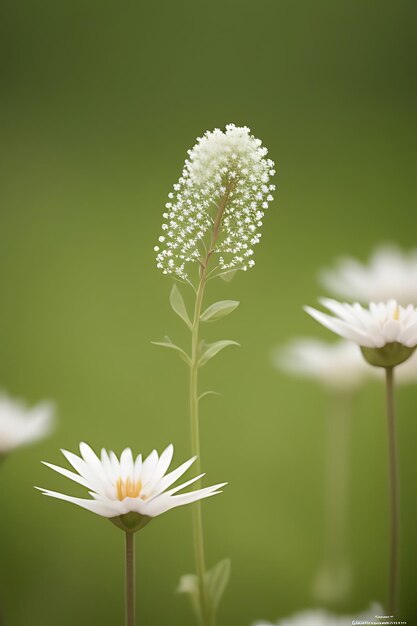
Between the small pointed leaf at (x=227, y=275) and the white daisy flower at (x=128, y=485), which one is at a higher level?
the small pointed leaf at (x=227, y=275)

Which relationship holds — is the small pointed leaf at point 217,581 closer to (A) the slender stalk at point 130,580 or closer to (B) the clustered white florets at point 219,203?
(A) the slender stalk at point 130,580

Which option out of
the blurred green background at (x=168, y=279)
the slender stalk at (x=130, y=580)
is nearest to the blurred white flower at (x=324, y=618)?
the blurred green background at (x=168, y=279)

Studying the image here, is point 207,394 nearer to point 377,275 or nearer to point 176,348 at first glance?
point 176,348

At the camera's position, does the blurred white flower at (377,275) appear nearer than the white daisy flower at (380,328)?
No

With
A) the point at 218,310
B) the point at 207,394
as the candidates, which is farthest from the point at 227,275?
the point at 207,394

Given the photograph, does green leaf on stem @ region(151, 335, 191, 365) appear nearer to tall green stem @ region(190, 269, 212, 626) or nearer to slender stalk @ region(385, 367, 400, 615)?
tall green stem @ region(190, 269, 212, 626)

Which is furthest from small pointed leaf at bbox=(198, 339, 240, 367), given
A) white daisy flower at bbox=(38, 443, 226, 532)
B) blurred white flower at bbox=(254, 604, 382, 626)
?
blurred white flower at bbox=(254, 604, 382, 626)
